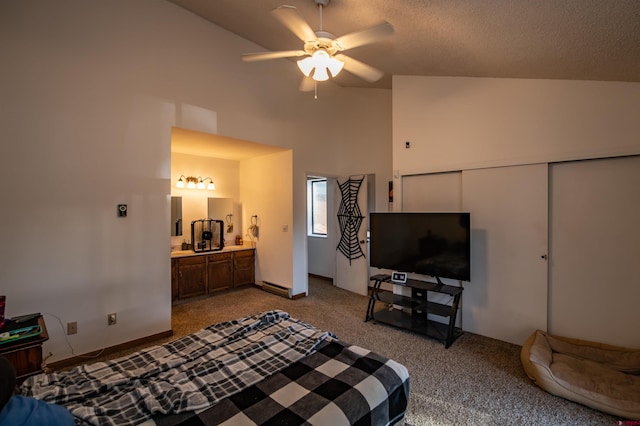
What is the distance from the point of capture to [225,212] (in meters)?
5.40

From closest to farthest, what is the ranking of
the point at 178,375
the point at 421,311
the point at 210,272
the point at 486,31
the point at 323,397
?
the point at 323,397 < the point at 178,375 < the point at 486,31 < the point at 421,311 < the point at 210,272

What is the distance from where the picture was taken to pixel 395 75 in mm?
4031

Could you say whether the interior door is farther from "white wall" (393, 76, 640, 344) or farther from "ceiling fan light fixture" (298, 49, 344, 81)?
"ceiling fan light fixture" (298, 49, 344, 81)

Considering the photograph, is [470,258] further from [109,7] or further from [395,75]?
[109,7]

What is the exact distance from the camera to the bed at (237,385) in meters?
1.31

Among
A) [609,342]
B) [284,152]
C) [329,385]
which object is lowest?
[609,342]

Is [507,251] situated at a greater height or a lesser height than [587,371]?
greater

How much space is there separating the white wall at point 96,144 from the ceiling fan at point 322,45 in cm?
155

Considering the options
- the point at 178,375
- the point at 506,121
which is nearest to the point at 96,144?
the point at 178,375

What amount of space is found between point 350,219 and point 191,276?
2.84 metres

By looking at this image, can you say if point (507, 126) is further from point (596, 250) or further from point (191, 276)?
point (191, 276)

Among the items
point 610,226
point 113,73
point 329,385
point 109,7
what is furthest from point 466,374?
point 109,7

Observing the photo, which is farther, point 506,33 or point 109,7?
point 109,7

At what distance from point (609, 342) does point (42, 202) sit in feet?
17.7
